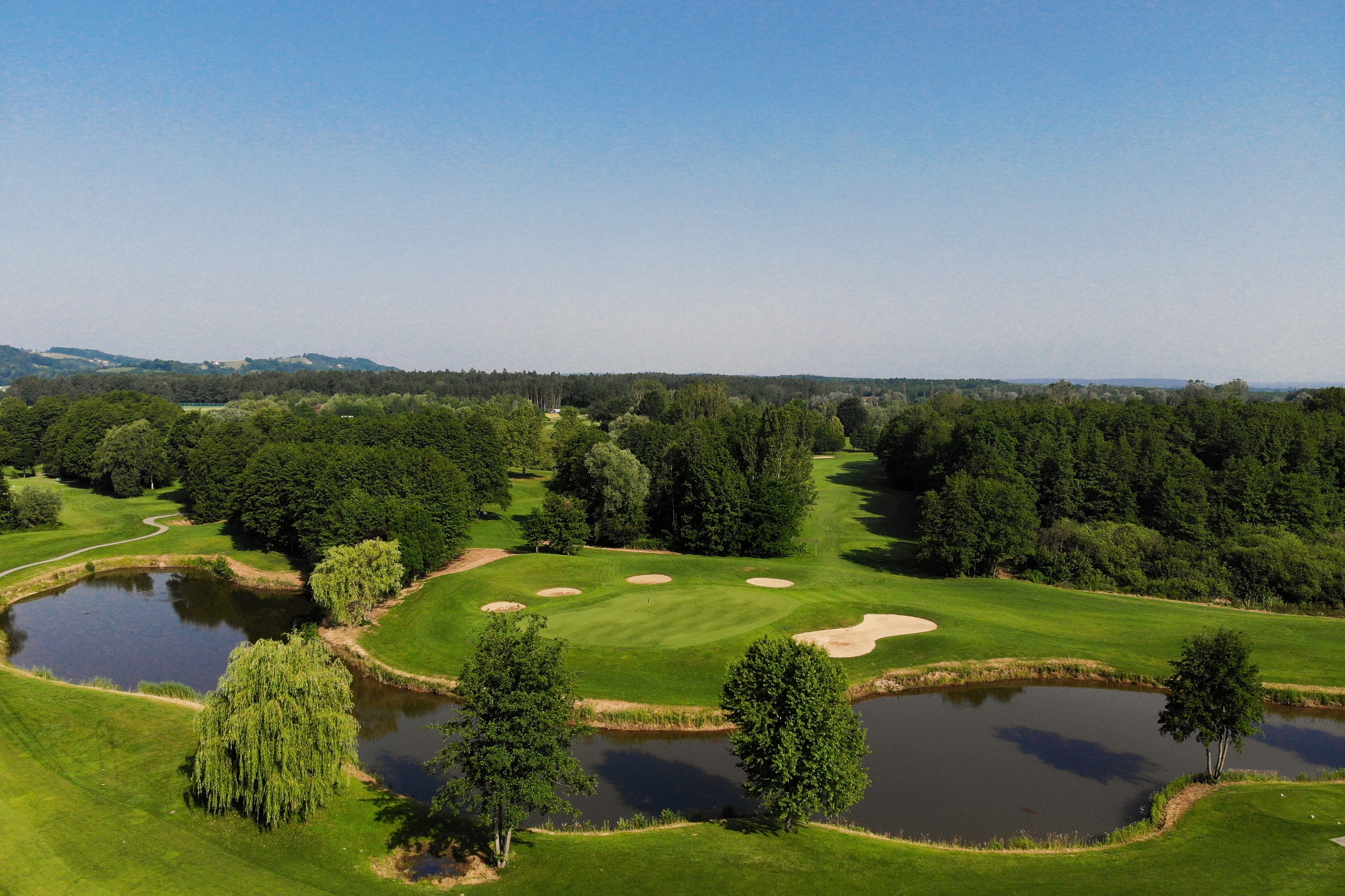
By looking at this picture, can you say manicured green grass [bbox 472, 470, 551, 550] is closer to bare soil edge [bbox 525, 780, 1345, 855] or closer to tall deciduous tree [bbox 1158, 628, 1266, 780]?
bare soil edge [bbox 525, 780, 1345, 855]

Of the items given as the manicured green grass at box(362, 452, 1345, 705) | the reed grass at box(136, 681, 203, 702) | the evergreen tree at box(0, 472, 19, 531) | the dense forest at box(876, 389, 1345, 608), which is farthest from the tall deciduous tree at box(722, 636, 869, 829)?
the evergreen tree at box(0, 472, 19, 531)

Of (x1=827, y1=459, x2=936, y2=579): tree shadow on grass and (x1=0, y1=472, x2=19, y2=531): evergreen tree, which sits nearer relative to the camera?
(x1=827, y1=459, x2=936, y2=579): tree shadow on grass

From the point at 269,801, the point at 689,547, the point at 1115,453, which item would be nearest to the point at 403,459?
the point at 689,547

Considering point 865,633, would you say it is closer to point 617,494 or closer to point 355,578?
point 355,578

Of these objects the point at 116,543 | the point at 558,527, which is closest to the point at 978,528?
the point at 558,527

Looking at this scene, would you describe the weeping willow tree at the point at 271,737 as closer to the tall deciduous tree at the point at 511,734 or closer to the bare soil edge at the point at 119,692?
the tall deciduous tree at the point at 511,734

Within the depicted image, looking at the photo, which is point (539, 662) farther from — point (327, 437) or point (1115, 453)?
point (327, 437)

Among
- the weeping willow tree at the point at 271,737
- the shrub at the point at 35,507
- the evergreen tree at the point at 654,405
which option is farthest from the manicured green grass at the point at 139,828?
the evergreen tree at the point at 654,405
